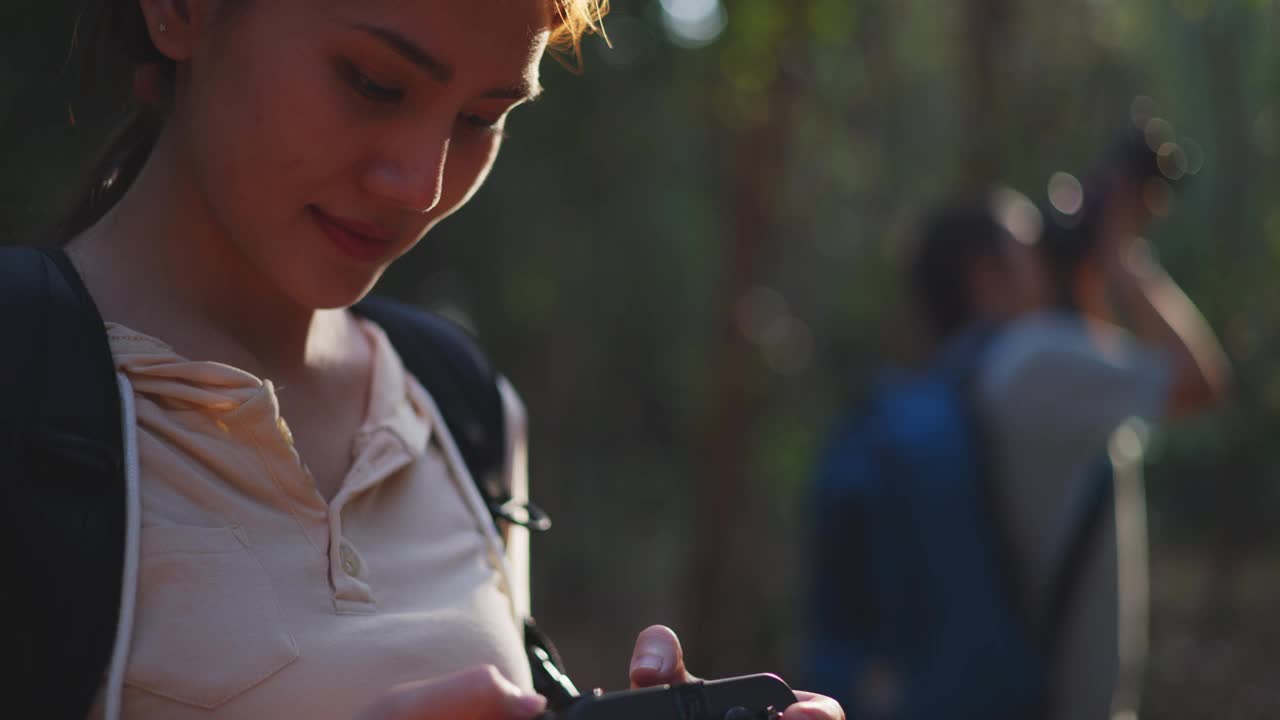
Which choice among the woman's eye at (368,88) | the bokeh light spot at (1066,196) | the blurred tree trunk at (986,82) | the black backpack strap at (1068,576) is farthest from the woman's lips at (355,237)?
the blurred tree trunk at (986,82)

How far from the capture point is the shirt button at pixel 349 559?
1131 millimetres

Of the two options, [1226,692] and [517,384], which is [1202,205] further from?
[517,384]

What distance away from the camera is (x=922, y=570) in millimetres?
3051

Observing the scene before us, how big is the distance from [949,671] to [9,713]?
8.04 feet

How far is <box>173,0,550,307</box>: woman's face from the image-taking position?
1.09 m

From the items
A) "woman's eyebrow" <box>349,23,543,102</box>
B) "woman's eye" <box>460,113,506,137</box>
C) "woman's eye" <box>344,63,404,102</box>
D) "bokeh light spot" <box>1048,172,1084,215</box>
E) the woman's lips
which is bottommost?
the woman's lips

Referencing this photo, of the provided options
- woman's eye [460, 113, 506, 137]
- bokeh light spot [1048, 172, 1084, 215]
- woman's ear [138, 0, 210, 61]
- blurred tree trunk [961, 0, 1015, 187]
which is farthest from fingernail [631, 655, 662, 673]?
blurred tree trunk [961, 0, 1015, 187]

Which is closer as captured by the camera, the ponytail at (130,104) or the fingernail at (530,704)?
the fingernail at (530,704)

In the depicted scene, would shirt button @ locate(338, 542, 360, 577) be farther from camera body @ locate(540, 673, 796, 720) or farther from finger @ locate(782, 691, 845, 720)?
finger @ locate(782, 691, 845, 720)

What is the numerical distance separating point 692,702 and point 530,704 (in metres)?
0.15

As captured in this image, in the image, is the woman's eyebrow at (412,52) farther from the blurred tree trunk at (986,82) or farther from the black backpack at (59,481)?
the blurred tree trunk at (986,82)

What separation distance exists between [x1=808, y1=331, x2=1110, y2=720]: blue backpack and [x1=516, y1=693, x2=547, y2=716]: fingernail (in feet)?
7.31

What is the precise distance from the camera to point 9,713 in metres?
0.91

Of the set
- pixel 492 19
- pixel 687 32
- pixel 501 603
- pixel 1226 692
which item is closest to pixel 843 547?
pixel 501 603
